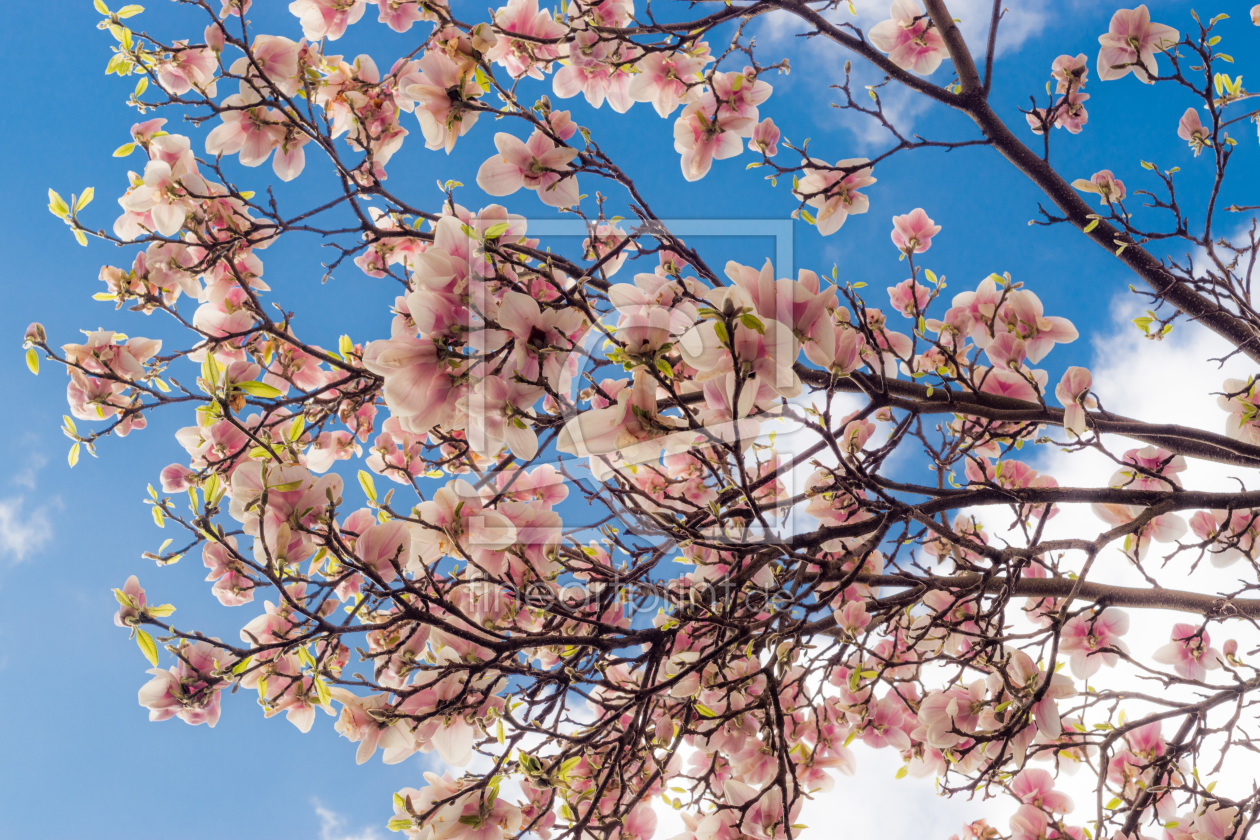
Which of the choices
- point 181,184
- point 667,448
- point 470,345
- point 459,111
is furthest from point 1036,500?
point 181,184

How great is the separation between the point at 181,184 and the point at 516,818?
255 centimetres

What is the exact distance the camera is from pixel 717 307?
4.58ft

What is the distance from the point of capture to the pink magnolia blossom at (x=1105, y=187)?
119 inches

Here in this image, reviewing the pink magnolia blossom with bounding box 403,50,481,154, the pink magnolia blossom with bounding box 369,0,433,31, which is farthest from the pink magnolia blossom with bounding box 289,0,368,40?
the pink magnolia blossom with bounding box 403,50,481,154

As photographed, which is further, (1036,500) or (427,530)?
(1036,500)

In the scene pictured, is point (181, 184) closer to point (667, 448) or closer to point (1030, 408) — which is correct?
point (667, 448)

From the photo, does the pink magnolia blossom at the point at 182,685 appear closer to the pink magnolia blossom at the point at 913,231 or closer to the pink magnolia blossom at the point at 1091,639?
the pink magnolia blossom at the point at 913,231

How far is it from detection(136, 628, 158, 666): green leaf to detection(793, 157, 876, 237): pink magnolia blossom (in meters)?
2.91

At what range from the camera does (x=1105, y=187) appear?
9.87ft

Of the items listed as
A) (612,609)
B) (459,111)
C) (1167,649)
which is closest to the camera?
(459,111)

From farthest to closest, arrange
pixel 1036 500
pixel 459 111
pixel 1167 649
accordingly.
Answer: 1. pixel 1167 649
2. pixel 459 111
3. pixel 1036 500

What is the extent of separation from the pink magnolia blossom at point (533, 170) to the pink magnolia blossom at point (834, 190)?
1142 mm

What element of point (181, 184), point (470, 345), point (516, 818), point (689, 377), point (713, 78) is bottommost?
point (516, 818)

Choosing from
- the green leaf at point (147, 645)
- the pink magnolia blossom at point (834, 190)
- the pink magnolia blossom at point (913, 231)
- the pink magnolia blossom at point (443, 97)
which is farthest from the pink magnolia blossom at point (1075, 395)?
the green leaf at point (147, 645)
